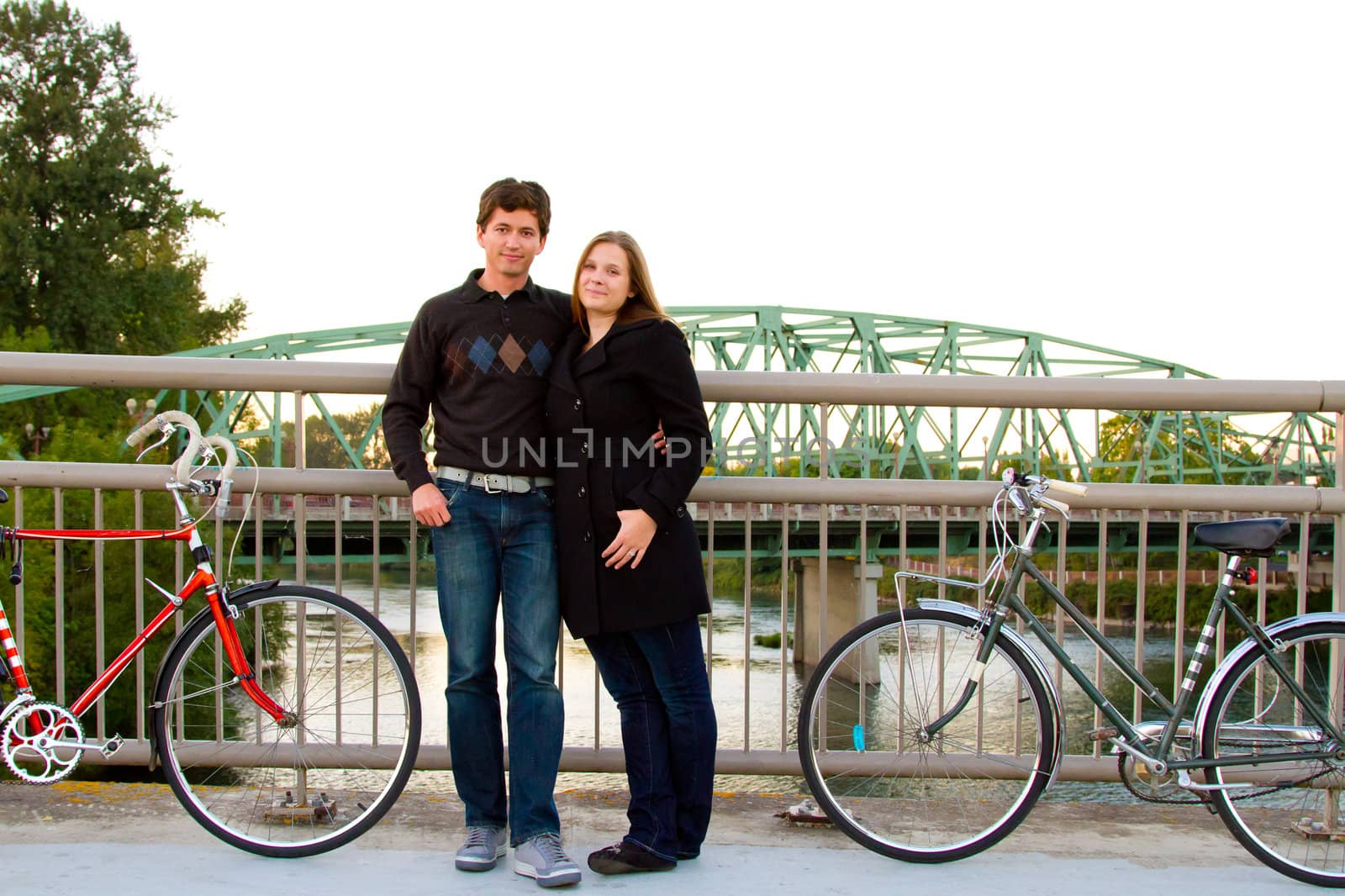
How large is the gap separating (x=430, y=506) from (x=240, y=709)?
0.86 metres

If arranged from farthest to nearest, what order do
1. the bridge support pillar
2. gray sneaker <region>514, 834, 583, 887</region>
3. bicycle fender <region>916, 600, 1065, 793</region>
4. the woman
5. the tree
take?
the bridge support pillar → the tree → bicycle fender <region>916, 600, 1065, 793</region> → the woman → gray sneaker <region>514, 834, 583, 887</region>

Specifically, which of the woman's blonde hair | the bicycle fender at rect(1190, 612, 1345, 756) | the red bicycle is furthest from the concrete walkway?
the woman's blonde hair

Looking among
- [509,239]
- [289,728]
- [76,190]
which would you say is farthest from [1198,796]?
[76,190]

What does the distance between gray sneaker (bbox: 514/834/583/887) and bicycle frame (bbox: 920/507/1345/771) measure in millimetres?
1052

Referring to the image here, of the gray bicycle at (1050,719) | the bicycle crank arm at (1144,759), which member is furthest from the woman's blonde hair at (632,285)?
the bicycle crank arm at (1144,759)

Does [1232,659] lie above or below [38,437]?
above

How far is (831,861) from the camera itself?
3.28 meters

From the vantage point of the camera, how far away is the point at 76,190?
34062 mm

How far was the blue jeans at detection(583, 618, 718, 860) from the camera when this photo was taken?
10.6 ft

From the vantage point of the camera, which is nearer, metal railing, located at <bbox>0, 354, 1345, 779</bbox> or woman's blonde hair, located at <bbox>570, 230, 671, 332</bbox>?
woman's blonde hair, located at <bbox>570, 230, 671, 332</bbox>

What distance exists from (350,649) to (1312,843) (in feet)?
9.13

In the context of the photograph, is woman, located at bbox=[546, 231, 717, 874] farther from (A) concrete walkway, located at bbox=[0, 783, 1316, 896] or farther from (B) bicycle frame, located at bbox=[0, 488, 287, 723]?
(B) bicycle frame, located at bbox=[0, 488, 287, 723]

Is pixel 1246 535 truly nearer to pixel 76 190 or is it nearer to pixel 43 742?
pixel 43 742

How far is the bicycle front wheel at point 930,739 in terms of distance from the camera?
10.8 feet
